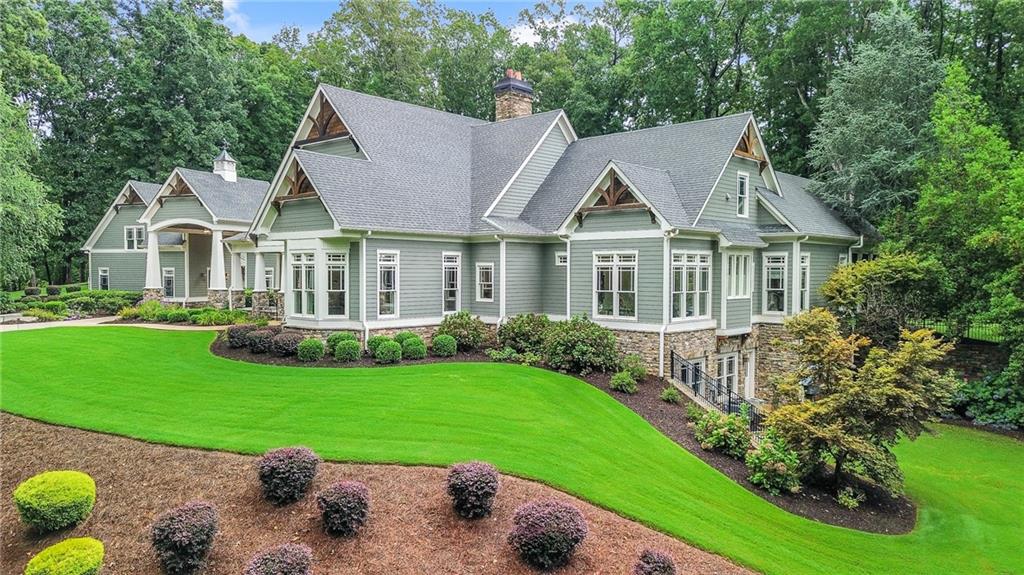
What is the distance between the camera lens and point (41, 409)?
12156mm

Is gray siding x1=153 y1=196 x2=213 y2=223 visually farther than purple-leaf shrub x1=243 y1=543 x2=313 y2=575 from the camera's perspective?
Yes

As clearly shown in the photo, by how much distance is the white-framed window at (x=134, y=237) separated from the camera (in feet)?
121

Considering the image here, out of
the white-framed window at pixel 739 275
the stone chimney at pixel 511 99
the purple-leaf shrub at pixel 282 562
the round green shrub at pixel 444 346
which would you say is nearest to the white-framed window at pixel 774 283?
the white-framed window at pixel 739 275

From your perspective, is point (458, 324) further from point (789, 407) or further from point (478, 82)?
point (478, 82)

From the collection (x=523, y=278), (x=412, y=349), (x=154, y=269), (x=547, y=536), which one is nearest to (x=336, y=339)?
(x=412, y=349)

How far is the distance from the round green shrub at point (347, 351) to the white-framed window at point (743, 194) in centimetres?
1407

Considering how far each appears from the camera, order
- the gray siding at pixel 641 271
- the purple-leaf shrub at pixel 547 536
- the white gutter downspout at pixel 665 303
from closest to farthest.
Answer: the purple-leaf shrub at pixel 547 536, the white gutter downspout at pixel 665 303, the gray siding at pixel 641 271

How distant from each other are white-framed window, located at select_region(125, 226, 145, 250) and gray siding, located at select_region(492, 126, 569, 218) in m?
26.8

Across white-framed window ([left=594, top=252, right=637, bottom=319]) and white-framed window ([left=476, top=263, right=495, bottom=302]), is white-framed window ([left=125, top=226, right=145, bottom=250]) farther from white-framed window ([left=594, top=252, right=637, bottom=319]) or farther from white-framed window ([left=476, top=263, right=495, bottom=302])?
white-framed window ([left=594, top=252, right=637, bottom=319])

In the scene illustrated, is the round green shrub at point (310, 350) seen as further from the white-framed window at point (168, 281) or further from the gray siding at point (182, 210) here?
the white-framed window at point (168, 281)

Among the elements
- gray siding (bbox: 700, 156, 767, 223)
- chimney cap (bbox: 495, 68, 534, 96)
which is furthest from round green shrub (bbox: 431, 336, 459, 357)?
chimney cap (bbox: 495, 68, 534, 96)

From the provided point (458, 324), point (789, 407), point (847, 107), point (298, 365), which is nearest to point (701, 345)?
point (789, 407)

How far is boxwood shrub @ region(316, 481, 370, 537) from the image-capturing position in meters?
7.78

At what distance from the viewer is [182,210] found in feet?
103
